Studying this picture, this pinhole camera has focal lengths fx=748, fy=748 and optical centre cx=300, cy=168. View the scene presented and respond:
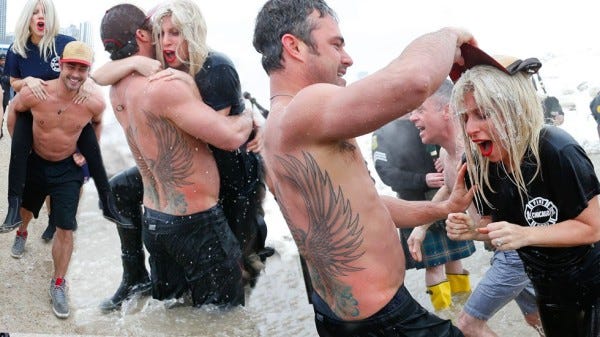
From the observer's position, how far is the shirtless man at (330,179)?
150 centimetres

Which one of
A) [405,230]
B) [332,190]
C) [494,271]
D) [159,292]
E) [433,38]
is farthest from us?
[159,292]

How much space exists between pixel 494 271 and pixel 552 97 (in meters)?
0.61

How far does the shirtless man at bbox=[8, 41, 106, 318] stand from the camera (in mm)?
2646

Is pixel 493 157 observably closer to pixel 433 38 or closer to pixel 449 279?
pixel 433 38

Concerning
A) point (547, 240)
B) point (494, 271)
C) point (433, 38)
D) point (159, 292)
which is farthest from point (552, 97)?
point (159, 292)

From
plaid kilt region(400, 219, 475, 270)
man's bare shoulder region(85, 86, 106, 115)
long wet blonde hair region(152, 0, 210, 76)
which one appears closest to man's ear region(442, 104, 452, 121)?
plaid kilt region(400, 219, 475, 270)

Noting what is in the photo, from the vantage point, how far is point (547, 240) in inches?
65.9

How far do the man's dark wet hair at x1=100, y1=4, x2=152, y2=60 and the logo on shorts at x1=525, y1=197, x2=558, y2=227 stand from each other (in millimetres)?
1367

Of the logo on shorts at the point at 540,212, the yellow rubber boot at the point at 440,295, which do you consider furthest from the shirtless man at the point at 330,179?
the yellow rubber boot at the point at 440,295

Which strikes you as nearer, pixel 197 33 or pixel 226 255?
pixel 197 33

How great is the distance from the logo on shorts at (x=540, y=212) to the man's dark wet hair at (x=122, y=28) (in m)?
1.37

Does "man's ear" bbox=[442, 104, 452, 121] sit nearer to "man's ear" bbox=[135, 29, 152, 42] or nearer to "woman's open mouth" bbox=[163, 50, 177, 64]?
"woman's open mouth" bbox=[163, 50, 177, 64]

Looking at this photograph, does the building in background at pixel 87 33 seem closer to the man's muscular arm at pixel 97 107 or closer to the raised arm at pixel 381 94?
the man's muscular arm at pixel 97 107

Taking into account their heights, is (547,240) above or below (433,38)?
below
